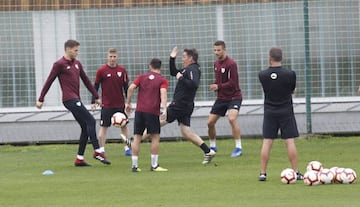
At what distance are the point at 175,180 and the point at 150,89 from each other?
2148 millimetres

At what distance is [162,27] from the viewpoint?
25188mm

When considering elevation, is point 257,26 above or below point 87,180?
→ above

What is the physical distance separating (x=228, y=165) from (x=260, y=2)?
7518mm

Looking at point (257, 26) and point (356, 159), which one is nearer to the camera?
point (356, 159)

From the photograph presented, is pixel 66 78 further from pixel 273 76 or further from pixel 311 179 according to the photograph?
pixel 311 179

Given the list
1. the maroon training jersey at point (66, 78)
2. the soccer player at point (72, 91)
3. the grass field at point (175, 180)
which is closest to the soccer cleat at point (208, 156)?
the grass field at point (175, 180)

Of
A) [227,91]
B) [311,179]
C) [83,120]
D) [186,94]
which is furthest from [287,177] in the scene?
[227,91]

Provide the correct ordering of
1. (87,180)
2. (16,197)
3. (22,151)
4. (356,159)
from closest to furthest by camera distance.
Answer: (16,197), (87,180), (356,159), (22,151)

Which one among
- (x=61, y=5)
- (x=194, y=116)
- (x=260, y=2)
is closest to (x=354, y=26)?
(x=260, y=2)

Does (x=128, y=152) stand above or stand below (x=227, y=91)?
below

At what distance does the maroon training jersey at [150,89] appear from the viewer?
684 inches

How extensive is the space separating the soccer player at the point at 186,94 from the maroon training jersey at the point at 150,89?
1.05m

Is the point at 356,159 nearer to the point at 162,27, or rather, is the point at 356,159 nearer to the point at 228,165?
the point at 228,165

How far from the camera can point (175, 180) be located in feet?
51.6
